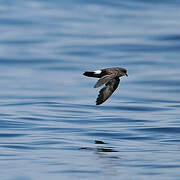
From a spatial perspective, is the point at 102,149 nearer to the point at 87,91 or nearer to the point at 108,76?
the point at 108,76

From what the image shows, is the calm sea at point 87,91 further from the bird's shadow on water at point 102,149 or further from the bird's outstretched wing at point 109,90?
the bird's outstretched wing at point 109,90

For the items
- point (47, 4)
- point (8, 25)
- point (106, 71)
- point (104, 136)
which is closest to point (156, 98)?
point (104, 136)

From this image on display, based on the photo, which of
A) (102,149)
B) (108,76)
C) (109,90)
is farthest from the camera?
(109,90)

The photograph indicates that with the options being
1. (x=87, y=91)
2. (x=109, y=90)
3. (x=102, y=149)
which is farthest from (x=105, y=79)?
(x=87, y=91)

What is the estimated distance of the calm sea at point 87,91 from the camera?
1451 centimetres

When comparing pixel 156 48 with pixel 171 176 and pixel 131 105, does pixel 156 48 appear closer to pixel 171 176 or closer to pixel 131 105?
pixel 131 105

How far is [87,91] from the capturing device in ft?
85.7

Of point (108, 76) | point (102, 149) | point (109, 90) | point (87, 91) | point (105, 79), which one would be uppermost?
point (87, 91)

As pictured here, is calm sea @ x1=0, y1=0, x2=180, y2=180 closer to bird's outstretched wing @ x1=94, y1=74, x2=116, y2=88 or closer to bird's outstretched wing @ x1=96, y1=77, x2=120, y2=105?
bird's outstretched wing @ x1=96, y1=77, x2=120, y2=105

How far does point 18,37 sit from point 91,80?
751 cm

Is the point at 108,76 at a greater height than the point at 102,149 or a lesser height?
greater

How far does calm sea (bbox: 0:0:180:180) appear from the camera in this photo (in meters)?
14.5

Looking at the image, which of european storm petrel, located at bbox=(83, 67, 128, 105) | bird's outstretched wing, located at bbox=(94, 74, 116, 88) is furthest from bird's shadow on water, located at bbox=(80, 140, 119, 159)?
bird's outstretched wing, located at bbox=(94, 74, 116, 88)

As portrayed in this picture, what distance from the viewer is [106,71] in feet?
51.7
